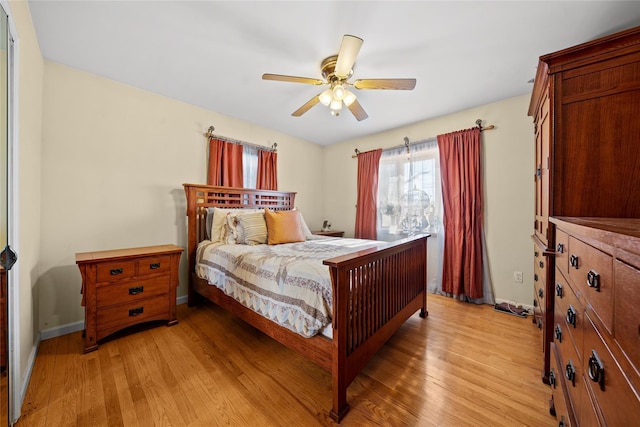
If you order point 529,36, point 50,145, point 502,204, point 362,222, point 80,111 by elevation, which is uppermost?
point 529,36

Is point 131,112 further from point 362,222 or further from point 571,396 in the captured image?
point 571,396

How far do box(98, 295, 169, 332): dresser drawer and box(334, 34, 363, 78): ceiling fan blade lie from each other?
98.3 inches

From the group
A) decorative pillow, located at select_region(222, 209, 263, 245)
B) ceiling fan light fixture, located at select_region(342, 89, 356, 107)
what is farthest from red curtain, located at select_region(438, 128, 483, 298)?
decorative pillow, located at select_region(222, 209, 263, 245)

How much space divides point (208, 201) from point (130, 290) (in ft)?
3.97

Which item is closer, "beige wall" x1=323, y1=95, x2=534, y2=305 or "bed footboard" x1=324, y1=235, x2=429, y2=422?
"bed footboard" x1=324, y1=235, x2=429, y2=422

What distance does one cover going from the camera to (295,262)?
168cm

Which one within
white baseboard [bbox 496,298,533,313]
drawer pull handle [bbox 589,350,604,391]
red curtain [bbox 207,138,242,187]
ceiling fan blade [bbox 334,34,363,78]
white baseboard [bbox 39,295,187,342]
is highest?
ceiling fan blade [bbox 334,34,363,78]

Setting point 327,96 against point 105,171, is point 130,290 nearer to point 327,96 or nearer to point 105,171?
point 105,171

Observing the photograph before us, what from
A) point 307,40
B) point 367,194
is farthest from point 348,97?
point 367,194

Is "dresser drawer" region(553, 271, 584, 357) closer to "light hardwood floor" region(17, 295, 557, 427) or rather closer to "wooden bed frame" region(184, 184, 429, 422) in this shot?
"light hardwood floor" region(17, 295, 557, 427)

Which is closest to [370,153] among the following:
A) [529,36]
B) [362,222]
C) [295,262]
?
[362,222]

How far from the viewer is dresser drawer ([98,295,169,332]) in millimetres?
1950

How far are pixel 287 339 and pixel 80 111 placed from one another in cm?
275

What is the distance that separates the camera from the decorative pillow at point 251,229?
2596 mm
